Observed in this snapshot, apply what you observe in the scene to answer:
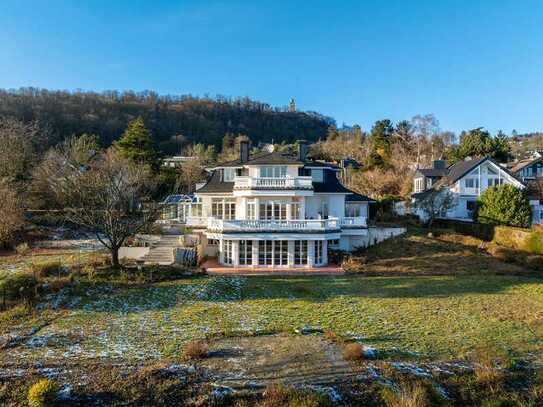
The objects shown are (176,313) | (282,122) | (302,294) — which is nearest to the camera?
(176,313)

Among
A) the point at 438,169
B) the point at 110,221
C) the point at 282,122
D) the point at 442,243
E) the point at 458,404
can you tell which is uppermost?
the point at 282,122

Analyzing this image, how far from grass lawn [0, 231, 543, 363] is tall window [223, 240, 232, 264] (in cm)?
367

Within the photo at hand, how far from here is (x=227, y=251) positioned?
81.0ft

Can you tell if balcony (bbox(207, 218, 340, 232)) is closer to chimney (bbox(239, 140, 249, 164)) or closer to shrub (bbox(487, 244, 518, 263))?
chimney (bbox(239, 140, 249, 164))

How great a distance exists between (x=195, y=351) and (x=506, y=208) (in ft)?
109

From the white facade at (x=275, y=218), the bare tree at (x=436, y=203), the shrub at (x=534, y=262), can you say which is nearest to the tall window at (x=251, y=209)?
the white facade at (x=275, y=218)

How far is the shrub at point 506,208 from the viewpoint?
32719mm

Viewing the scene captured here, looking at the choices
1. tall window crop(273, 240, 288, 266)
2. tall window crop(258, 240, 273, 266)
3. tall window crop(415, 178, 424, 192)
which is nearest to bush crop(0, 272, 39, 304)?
tall window crop(258, 240, 273, 266)

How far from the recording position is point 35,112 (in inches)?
2904

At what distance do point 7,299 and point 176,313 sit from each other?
7711 mm

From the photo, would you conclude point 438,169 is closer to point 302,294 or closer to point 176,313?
point 302,294

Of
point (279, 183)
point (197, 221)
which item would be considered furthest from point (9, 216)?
point (279, 183)

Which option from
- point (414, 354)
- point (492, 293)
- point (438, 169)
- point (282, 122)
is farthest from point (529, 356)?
point (282, 122)

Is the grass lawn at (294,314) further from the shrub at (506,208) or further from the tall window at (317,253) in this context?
the shrub at (506,208)
